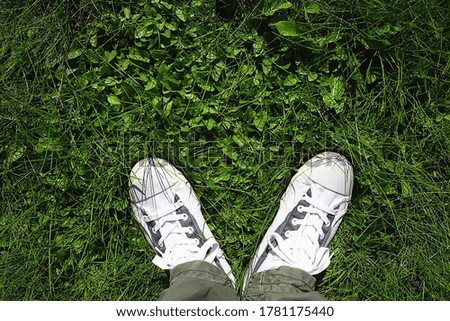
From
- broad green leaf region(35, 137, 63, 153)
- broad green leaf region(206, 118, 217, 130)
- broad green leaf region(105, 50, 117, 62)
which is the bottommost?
broad green leaf region(35, 137, 63, 153)

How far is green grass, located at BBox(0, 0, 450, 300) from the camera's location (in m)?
1.54

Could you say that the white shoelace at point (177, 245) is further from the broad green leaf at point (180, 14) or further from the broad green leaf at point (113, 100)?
the broad green leaf at point (180, 14)

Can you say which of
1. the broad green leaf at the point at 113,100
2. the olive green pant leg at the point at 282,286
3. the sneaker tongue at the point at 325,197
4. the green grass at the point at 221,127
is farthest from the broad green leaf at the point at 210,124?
the olive green pant leg at the point at 282,286

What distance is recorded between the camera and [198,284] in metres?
1.46

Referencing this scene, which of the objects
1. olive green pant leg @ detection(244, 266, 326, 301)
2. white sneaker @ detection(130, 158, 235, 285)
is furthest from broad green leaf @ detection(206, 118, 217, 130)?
olive green pant leg @ detection(244, 266, 326, 301)

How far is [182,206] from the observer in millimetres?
1611

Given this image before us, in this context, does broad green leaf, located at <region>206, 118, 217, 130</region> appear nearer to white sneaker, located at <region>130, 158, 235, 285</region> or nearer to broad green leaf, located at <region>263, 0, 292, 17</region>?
white sneaker, located at <region>130, 158, 235, 285</region>

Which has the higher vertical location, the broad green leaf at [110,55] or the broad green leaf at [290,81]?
the broad green leaf at [110,55]

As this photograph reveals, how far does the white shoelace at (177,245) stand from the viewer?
1556mm

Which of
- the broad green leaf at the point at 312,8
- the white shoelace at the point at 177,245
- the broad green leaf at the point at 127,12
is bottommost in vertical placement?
the white shoelace at the point at 177,245

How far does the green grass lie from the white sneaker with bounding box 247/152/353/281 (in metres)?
0.04

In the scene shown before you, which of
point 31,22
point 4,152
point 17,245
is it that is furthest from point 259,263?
point 31,22

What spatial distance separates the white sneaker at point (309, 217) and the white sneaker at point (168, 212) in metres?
0.18
